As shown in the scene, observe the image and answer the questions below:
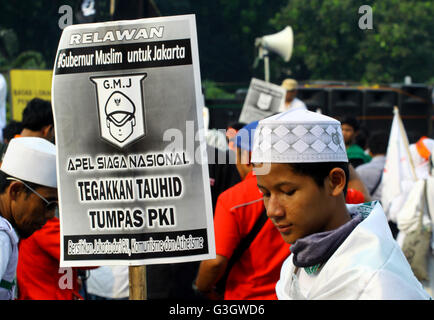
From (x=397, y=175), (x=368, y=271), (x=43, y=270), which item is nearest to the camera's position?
(x=368, y=271)

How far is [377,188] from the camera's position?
22.2ft

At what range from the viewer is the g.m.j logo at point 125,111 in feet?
9.35

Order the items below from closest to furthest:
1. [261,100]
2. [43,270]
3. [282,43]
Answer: [43,270], [261,100], [282,43]

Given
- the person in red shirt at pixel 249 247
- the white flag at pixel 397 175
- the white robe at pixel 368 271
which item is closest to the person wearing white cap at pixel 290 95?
the white flag at pixel 397 175

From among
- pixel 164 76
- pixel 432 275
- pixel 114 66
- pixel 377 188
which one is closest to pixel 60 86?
pixel 114 66

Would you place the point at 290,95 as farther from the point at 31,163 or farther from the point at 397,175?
the point at 31,163

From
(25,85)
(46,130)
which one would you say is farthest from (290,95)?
(25,85)

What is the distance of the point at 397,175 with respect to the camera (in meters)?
6.37

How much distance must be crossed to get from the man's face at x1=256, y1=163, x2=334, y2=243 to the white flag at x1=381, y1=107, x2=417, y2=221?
4.31m

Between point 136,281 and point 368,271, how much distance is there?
4.49ft

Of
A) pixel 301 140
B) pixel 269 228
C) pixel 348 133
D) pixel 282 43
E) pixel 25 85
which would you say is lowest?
pixel 269 228

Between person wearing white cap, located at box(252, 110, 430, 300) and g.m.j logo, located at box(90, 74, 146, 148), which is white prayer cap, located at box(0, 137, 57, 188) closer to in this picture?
g.m.j logo, located at box(90, 74, 146, 148)

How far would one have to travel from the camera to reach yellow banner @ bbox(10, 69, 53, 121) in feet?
37.0

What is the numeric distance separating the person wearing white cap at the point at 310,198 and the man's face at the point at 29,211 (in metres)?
1.23
